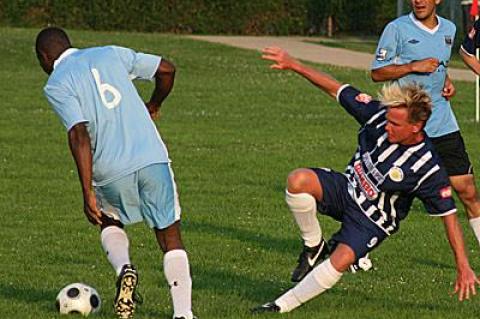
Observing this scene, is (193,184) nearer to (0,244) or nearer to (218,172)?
(218,172)

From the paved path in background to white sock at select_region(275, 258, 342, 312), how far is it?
77.2 ft

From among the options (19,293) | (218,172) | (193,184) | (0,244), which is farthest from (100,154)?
(218,172)

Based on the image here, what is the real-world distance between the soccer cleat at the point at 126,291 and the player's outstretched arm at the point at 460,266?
1.89 m

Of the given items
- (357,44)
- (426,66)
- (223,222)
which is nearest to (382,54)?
(426,66)

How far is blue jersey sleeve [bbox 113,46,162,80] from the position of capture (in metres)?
8.00

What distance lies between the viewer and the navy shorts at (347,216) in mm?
8047

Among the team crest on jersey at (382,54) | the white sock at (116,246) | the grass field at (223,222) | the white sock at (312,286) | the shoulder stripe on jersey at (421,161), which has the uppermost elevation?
the team crest on jersey at (382,54)

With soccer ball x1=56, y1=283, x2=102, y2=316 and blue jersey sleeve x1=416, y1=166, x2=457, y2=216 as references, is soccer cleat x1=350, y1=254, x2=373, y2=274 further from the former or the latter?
soccer ball x1=56, y1=283, x2=102, y2=316

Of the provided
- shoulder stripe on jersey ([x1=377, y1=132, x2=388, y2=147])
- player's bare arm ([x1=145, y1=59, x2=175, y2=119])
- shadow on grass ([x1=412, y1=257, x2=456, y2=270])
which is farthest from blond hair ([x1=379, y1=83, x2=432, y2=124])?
shadow on grass ([x1=412, y1=257, x2=456, y2=270])

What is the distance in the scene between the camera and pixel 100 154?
7.88m

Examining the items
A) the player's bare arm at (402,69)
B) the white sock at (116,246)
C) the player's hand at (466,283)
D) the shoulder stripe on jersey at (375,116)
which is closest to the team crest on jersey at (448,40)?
the player's bare arm at (402,69)

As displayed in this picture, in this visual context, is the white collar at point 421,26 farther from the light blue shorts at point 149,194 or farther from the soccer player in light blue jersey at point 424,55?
the light blue shorts at point 149,194

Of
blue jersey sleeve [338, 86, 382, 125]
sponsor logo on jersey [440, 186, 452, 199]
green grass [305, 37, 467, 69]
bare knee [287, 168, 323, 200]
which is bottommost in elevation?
green grass [305, 37, 467, 69]

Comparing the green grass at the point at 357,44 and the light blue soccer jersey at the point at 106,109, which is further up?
the light blue soccer jersey at the point at 106,109
